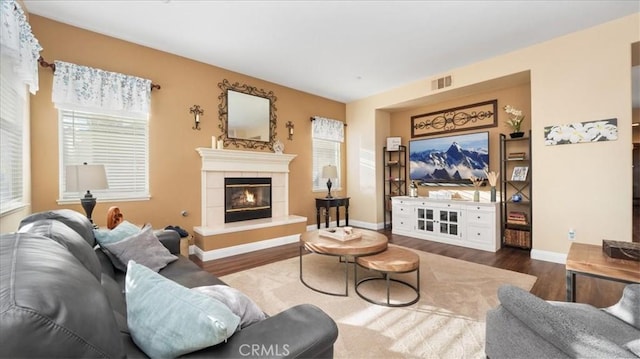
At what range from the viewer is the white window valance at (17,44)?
1.87 meters

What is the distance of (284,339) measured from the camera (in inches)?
37.7

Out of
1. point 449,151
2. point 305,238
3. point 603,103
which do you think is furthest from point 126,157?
point 603,103

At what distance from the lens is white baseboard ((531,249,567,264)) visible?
3.51m

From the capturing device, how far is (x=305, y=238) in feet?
9.91


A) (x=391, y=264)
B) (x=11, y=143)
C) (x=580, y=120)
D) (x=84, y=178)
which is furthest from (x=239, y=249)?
(x=580, y=120)

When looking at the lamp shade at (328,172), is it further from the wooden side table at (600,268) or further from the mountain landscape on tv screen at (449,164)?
the wooden side table at (600,268)

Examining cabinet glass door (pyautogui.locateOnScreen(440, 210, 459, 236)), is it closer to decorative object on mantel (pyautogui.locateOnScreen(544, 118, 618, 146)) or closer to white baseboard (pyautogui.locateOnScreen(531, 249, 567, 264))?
white baseboard (pyautogui.locateOnScreen(531, 249, 567, 264))

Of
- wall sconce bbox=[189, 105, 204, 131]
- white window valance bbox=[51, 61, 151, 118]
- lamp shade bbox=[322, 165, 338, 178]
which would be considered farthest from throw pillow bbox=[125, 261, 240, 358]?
lamp shade bbox=[322, 165, 338, 178]

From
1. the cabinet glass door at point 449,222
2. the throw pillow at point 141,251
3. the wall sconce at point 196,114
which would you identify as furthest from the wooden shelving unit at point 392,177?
the throw pillow at point 141,251

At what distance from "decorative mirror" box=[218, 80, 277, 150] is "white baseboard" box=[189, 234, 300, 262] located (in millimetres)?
1666

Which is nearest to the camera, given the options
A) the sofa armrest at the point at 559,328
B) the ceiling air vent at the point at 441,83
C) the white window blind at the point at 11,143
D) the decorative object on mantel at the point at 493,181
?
the sofa armrest at the point at 559,328

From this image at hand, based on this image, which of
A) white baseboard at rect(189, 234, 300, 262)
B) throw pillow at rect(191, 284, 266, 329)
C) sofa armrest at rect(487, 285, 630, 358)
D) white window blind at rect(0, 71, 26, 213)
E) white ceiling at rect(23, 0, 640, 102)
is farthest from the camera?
white baseboard at rect(189, 234, 300, 262)

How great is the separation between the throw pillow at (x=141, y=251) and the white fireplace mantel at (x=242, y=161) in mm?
2041

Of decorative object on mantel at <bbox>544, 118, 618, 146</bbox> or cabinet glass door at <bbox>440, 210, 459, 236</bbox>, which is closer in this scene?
decorative object on mantel at <bbox>544, 118, 618, 146</bbox>
